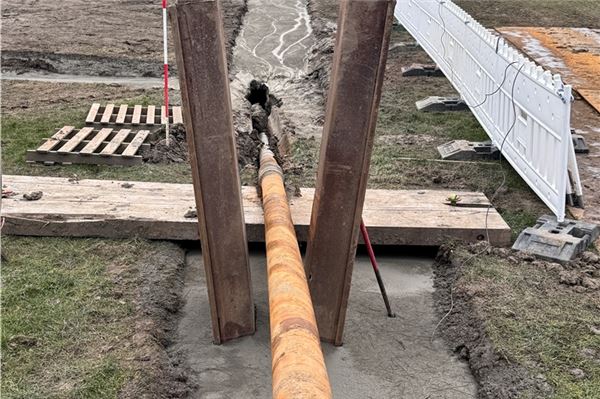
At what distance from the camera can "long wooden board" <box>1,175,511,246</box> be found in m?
6.41

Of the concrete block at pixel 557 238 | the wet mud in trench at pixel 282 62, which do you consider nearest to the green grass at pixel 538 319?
the concrete block at pixel 557 238

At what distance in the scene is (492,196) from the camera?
7512 mm

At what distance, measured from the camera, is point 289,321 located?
3867mm

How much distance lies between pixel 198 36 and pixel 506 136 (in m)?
4.14

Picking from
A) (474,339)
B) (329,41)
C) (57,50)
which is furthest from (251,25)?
(474,339)

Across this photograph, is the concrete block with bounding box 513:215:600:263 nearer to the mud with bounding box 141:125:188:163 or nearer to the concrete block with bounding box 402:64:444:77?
the mud with bounding box 141:125:188:163

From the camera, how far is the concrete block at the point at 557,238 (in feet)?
20.1

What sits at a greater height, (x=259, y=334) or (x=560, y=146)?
(x=560, y=146)

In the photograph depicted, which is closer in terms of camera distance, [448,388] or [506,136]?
[448,388]

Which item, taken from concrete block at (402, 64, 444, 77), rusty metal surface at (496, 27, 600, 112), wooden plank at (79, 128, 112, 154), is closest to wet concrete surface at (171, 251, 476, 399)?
wooden plank at (79, 128, 112, 154)

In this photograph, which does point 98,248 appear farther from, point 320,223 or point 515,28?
point 515,28

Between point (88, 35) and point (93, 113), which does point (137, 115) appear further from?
point (88, 35)

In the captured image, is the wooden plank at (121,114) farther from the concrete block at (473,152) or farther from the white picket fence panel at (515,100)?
the white picket fence panel at (515,100)

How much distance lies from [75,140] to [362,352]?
4.55 metres
